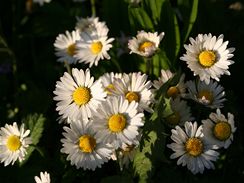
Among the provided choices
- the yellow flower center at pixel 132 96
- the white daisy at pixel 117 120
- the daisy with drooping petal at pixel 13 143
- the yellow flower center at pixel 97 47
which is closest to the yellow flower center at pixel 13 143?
the daisy with drooping petal at pixel 13 143

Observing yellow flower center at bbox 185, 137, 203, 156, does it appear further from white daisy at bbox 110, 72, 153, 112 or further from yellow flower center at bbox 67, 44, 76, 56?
Answer: yellow flower center at bbox 67, 44, 76, 56

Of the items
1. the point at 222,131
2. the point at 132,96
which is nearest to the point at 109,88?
the point at 132,96

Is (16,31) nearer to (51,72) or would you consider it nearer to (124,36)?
(51,72)

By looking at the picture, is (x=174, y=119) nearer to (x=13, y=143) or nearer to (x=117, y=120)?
(x=117, y=120)

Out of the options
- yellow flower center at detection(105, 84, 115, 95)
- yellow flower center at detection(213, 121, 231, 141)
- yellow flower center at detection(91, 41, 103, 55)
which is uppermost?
yellow flower center at detection(105, 84, 115, 95)

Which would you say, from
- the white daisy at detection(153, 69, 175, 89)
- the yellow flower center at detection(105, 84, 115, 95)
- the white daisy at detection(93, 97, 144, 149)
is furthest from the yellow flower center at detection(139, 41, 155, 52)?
the white daisy at detection(93, 97, 144, 149)

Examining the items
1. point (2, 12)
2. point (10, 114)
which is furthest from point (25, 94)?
point (2, 12)
